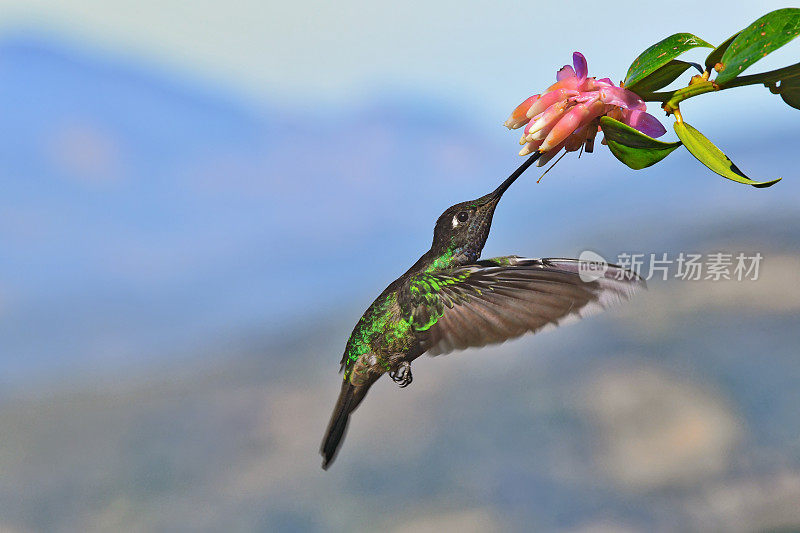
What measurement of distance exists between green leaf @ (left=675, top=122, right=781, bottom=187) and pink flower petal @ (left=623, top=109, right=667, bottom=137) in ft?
0.11

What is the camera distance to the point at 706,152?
2.61 feet

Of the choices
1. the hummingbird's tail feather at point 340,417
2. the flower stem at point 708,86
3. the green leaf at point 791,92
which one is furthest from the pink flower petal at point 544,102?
the hummingbird's tail feather at point 340,417

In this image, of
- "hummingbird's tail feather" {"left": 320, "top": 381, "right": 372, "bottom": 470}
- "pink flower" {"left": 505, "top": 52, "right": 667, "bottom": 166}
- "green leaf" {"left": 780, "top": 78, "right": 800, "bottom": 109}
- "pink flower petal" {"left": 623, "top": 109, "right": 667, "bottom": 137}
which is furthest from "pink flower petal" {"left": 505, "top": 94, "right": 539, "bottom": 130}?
"hummingbird's tail feather" {"left": 320, "top": 381, "right": 372, "bottom": 470}

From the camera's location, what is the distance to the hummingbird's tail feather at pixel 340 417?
945mm

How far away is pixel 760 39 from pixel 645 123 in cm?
13

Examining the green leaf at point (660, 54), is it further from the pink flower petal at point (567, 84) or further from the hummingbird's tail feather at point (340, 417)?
the hummingbird's tail feather at point (340, 417)

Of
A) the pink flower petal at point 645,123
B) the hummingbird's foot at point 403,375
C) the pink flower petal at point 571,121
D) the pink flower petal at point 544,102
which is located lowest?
the hummingbird's foot at point 403,375

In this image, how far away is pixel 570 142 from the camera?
2.67 feet

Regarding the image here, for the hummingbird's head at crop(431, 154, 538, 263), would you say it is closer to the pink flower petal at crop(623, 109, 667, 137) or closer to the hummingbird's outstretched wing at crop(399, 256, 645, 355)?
the hummingbird's outstretched wing at crop(399, 256, 645, 355)

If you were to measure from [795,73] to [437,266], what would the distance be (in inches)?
16.7

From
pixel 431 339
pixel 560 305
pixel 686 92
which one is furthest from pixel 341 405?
pixel 686 92

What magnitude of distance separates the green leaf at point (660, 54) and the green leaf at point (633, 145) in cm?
7

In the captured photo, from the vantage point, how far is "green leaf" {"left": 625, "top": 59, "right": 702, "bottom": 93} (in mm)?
824

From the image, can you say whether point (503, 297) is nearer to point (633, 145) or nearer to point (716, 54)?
point (633, 145)
